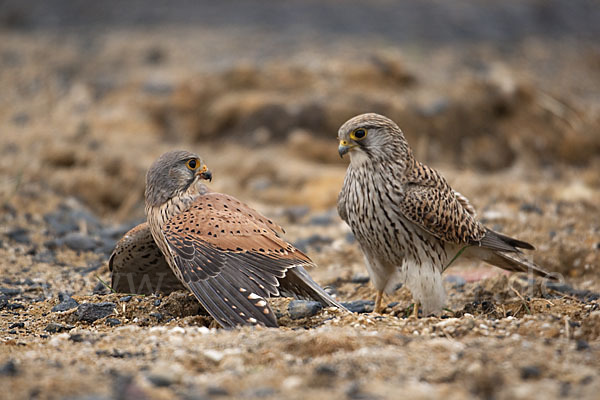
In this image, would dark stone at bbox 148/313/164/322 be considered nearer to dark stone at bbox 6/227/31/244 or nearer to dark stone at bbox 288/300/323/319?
dark stone at bbox 288/300/323/319

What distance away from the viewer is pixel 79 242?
6.09 m

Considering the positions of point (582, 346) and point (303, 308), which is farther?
point (303, 308)

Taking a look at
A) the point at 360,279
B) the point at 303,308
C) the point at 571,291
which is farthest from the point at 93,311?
the point at 571,291

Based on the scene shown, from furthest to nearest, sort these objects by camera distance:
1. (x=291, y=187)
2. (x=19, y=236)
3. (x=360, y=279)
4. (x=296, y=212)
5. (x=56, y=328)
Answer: (x=291, y=187)
(x=296, y=212)
(x=19, y=236)
(x=360, y=279)
(x=56, y=328)

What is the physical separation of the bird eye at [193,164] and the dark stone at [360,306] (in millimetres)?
1435

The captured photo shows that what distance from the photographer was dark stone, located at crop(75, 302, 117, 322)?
415 centimetres

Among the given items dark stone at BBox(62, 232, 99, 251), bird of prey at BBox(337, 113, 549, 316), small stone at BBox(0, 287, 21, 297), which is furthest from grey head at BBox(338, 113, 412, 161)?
dark stone at BBox(62, 232, 99, 251)

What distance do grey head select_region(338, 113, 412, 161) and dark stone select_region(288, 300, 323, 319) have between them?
101 cm

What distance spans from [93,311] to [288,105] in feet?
21.0

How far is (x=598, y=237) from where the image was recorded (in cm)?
612

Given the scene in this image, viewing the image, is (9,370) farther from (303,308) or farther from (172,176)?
(172,176)

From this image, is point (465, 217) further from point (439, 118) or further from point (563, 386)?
point (439, 118)

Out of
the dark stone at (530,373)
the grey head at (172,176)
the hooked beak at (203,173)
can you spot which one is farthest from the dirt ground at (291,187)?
the hooked beak at (203,173)

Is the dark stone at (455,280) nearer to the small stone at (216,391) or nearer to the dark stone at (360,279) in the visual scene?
the dark stone at (360,279)
